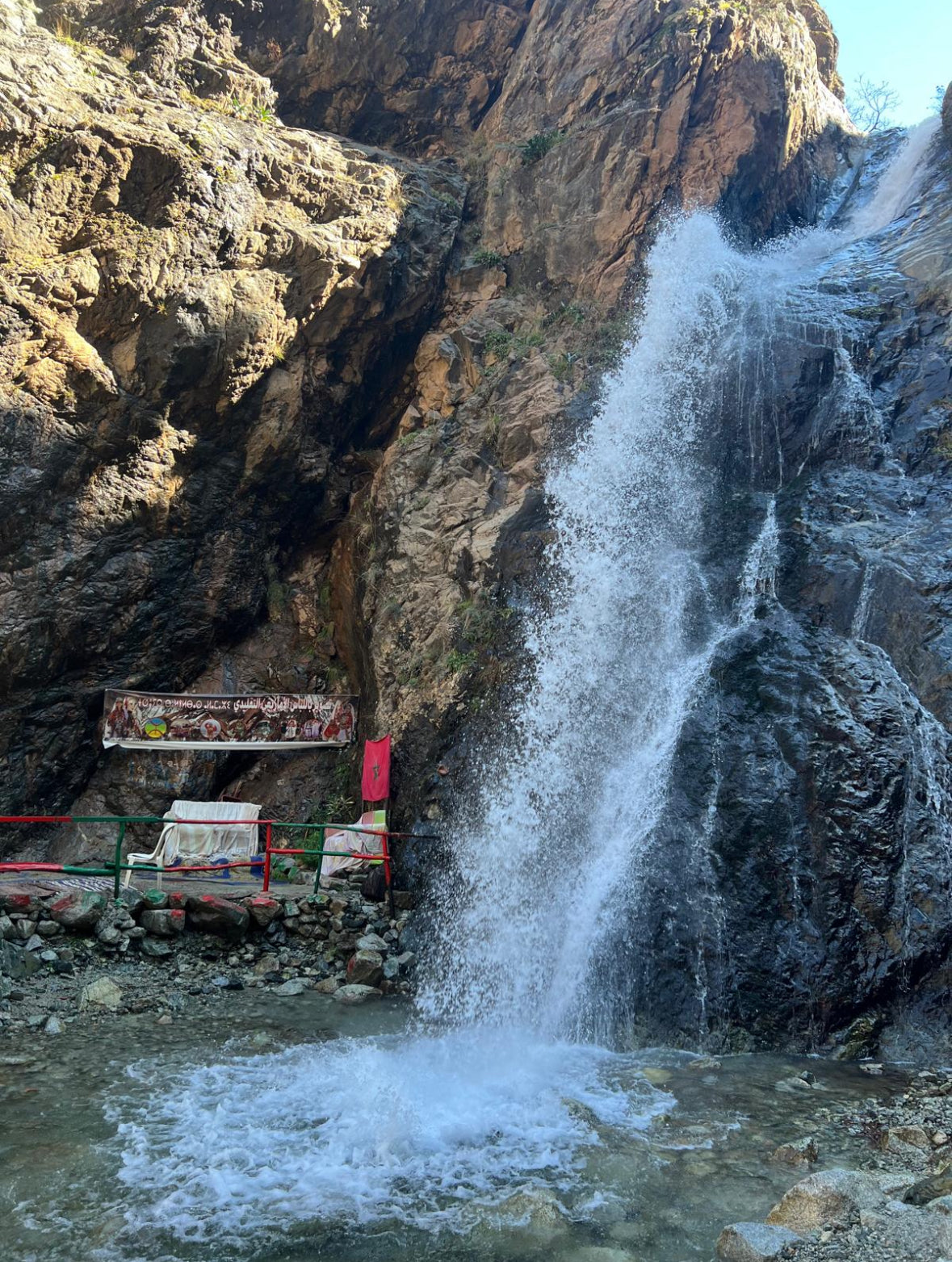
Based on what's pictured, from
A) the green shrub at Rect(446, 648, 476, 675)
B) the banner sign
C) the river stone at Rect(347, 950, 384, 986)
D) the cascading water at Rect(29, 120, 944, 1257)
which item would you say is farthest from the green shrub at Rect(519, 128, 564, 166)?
the river stone at Rect(347, 950, 384, 986)

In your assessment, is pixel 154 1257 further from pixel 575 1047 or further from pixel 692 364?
pixel 692 364

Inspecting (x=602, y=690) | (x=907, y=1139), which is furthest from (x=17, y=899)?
(x=907, y=1139)

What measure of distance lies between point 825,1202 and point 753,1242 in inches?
19.1

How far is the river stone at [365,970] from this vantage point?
30.2 feet

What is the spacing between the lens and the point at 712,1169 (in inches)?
202

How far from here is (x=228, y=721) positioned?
15.8m

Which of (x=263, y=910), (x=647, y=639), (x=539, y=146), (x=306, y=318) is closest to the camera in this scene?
(x=263, y=910)

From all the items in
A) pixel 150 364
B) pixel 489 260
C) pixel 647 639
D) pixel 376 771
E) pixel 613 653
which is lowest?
pixel 376 771

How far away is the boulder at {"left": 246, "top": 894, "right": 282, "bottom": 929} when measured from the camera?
10.2 meters

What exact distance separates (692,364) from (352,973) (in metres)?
12.2

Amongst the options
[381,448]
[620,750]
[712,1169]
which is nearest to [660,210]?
[381,448]

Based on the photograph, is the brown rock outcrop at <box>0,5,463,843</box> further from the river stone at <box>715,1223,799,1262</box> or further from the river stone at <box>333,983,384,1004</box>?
the river stone at <box>715,1223,799,1262</box>

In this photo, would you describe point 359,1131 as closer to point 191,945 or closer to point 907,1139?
point 907,1139

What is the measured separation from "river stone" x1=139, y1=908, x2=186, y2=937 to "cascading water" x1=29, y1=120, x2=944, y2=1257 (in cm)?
294
